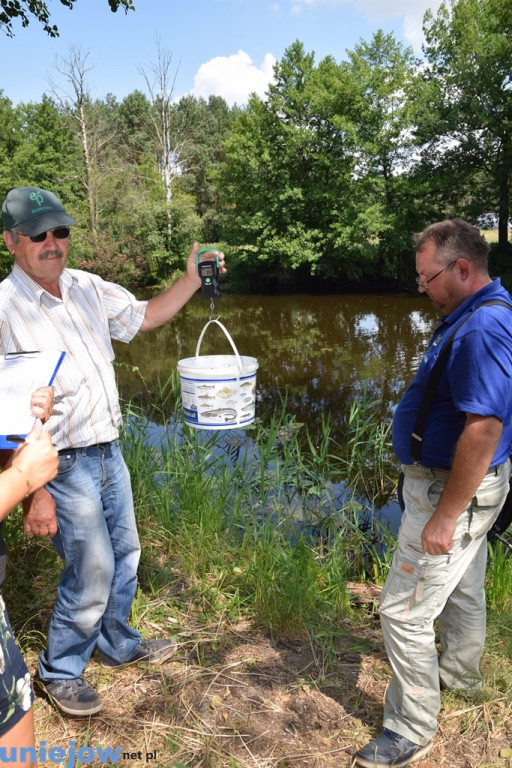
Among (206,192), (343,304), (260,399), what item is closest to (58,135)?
(206,192)

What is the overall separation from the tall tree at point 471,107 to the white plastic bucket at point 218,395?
23.1 m

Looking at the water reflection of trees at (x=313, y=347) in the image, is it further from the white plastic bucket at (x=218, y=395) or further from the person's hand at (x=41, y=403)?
the person's hand at (x=41, y=403)

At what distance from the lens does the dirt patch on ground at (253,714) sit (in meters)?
2.05

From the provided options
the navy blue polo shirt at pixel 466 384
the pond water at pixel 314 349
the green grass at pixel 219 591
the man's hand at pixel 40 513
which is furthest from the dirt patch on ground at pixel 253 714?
the pond water at pixel 314 349

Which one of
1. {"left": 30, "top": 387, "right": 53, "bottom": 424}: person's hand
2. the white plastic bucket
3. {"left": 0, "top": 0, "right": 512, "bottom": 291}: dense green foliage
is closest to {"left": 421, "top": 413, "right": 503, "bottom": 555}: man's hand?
the white plastic bucket

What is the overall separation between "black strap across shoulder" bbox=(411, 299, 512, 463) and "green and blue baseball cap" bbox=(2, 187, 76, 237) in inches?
53.9

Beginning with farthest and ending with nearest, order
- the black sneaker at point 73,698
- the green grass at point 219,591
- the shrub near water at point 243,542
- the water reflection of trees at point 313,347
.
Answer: the water reflection of trees at point 313,347, the shrub near water at point 243,542, the green grass at point 219,591, the black sneaker at point 73,698

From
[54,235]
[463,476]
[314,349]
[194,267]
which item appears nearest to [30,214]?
[54,235]

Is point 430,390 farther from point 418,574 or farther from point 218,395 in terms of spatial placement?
point 218,395

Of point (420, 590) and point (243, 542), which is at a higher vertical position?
point (420, 590)

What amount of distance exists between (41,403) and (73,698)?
1.30 meters

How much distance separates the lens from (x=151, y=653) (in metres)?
2.52

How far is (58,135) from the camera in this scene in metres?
32.5

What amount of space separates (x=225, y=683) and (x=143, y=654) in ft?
1.27
